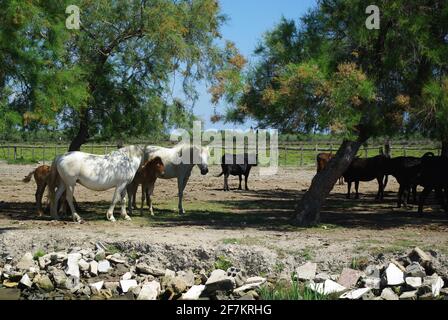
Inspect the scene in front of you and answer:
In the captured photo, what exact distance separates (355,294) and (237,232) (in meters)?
3.92

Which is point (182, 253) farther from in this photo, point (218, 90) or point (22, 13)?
point (22, 13)

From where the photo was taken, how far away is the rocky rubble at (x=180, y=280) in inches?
426

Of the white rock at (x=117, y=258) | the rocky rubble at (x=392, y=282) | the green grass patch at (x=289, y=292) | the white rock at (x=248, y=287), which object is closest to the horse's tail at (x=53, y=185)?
the white rock at (x=117, y=258)

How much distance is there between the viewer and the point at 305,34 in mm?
15812

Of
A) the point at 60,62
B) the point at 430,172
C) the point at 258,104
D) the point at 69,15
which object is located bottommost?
the point at 430,172

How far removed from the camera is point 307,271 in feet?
38.1

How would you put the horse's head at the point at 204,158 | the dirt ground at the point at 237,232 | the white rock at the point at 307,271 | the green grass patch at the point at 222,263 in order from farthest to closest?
1. the horse's head at the point at 204,158
2. the dirt ground at the point at 237,232
3. the green grass patch at the point at 222,263
4. the white rock at the point at 307,271

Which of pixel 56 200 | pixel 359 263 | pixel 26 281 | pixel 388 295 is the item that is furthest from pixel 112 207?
pixel 388 295

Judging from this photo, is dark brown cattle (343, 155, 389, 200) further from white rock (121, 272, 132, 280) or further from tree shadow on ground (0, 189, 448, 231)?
white rock (121, 272, 132, 280)

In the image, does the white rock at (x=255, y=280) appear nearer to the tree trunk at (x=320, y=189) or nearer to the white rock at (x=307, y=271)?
the white rock at (x=307, y=271)

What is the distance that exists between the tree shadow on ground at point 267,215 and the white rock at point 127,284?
11.8 ft

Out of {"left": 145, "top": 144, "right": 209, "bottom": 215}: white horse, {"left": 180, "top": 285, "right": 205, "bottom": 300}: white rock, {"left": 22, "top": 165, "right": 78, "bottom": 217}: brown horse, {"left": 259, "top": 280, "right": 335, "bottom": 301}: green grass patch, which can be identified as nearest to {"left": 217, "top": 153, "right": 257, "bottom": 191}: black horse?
{"left": 145, "top": 144, "right": 209, "bottom": 215}: white horse

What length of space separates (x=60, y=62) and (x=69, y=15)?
3.88 feet

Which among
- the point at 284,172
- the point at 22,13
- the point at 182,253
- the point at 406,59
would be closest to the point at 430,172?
the point at 406,59
